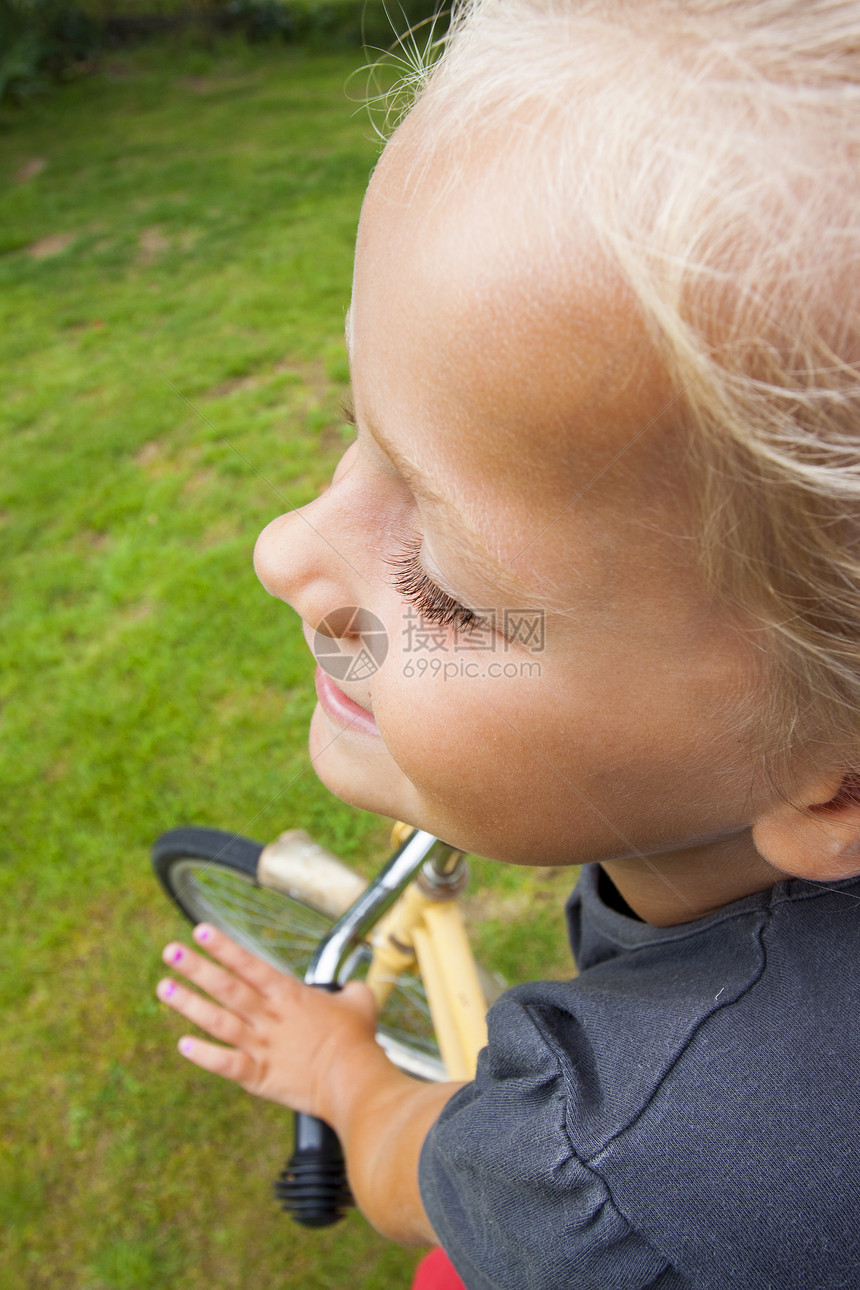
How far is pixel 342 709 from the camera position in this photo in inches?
33.2

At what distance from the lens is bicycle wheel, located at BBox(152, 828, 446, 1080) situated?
150cm

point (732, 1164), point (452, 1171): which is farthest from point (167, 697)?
point (732, 1164)

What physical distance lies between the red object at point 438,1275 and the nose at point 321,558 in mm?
737

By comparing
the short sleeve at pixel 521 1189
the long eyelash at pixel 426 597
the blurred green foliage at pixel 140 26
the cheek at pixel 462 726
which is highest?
the blurred green foliage at pixel 140 26

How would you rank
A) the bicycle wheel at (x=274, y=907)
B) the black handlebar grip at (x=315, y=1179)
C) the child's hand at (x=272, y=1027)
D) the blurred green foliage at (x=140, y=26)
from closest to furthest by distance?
the black handlebar grip at (x=315, y=1179) → the child's hand at (x=272, y=1027) → the bicycle wheel at (x=274, y=907) → the blurred green foliage at (x=140, y=26)

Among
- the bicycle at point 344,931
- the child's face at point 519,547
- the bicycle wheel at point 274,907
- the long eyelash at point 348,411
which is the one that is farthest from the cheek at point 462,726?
the bicycle wheel at point 274,907

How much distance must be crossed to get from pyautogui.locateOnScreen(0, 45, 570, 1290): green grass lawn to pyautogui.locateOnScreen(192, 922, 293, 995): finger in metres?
0.87

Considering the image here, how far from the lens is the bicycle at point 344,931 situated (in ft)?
3.62

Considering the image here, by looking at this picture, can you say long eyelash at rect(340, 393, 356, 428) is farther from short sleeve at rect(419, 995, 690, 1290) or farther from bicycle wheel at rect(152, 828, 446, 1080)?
bicycle wheel at rect(152, 828, 446, 1080)

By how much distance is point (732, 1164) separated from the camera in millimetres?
613

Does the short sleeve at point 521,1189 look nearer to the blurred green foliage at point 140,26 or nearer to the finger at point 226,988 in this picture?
the finger at point 226,988

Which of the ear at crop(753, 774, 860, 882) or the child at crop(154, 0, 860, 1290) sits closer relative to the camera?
the child at crop(154, 0, 860, 1290)

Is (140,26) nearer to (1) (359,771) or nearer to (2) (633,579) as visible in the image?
(1) (359,771)

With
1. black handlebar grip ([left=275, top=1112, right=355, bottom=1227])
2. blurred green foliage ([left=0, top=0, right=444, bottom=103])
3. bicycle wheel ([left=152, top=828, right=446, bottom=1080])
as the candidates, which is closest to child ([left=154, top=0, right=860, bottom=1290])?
black handlebar grip ([left=275, top=1112, right=355, bottom=1227])
